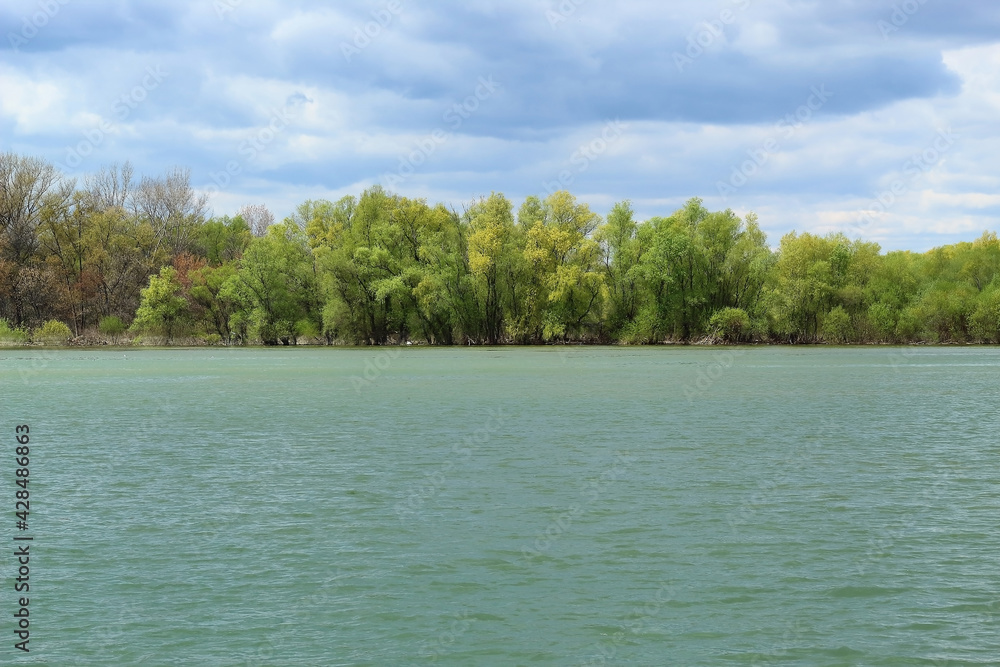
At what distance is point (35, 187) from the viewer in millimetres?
110250

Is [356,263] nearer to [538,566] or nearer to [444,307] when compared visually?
[444,307]

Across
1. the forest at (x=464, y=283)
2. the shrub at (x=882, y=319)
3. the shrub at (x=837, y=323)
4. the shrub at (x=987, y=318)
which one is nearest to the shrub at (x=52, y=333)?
the forest at (x=464, y=283)

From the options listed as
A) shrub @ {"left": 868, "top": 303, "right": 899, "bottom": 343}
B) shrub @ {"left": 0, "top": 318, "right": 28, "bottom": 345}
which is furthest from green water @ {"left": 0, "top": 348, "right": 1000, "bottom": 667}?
shrub @ {"left": 0, "top": 318, "right": 28, "bottom": 345}

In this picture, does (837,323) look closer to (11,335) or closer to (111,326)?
(111,326)

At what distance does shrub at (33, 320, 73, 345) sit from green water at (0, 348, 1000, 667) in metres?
84.0

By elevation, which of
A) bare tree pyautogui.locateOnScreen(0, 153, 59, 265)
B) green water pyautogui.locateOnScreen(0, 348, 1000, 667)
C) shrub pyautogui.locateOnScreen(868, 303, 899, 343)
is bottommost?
green water pyautogui.locateOnScreen(0, 348, 1000, 667)

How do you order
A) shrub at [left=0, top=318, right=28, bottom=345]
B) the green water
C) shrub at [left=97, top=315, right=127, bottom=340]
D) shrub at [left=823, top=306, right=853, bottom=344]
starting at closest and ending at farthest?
1. the green water
2. shrub at [left=823, top=306, right=853, bottom=344]
3. shrub at [left=0, top=318, right=28, bottom=345]
4. shrub at [left=97, top=315, right=127, bottom=340]

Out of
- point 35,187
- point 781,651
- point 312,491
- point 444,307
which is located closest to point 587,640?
point 781,651

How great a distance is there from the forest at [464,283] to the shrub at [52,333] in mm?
191

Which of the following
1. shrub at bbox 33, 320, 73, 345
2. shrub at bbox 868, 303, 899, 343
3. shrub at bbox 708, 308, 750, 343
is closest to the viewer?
shrub at bbox 708, 308, 750, 343

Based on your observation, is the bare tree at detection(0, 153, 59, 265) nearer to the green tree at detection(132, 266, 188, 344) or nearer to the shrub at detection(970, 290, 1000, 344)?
the green tree at detection(132, 266, 188, 344)

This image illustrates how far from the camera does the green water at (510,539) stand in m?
10.1

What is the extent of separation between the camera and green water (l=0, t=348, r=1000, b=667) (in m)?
10.1

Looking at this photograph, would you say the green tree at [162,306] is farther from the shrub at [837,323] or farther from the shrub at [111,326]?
the shrub at [837,323]
